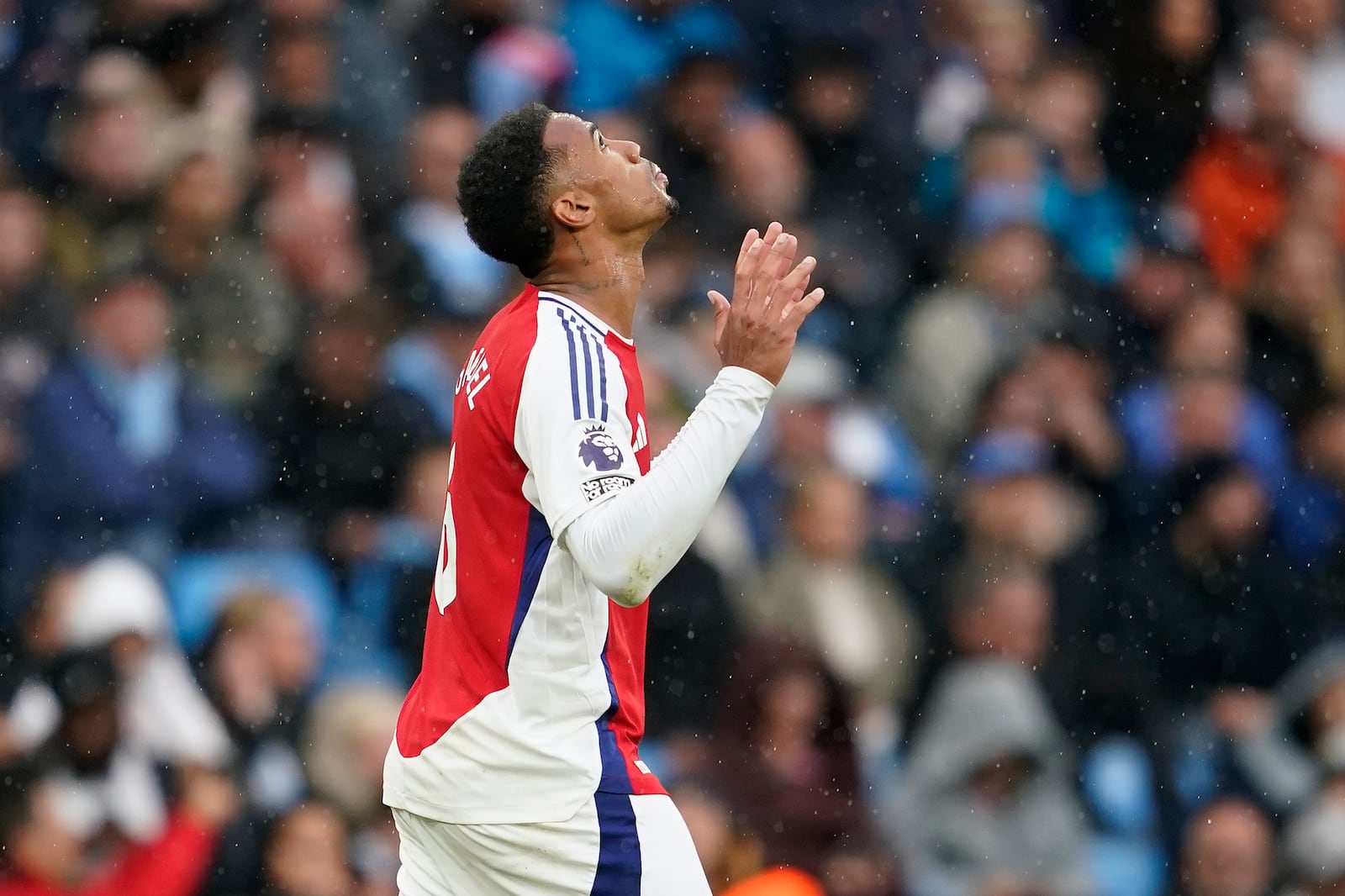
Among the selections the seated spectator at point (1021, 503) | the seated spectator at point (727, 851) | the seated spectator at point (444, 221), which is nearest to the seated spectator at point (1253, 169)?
the seated spectator at point (1021, 503)

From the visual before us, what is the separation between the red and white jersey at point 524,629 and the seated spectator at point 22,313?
11.1ft

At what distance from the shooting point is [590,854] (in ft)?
10.5

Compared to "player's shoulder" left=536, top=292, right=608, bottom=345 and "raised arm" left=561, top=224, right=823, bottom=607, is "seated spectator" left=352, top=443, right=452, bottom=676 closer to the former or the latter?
"player's shoulder" left=536, top=292, right=608, bottom=345

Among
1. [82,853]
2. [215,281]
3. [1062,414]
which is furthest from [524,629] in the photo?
[1062,414]

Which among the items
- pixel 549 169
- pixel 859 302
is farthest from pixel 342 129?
pixel 549 169

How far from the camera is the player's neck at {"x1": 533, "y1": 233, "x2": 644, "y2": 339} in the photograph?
3.42 m

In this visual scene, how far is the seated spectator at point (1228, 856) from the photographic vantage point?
625cm

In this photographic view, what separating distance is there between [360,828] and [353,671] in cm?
52

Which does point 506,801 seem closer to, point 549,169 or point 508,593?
point 508,593

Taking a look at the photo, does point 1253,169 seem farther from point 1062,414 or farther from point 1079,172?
point 1062,414

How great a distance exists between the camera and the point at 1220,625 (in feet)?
22.6

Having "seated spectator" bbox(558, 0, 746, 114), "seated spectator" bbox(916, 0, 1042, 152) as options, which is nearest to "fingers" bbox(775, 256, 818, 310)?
"seated spectator" bbox(558, 0, 746, 114)

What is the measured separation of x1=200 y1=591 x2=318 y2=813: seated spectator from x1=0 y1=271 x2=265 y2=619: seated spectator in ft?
1.28

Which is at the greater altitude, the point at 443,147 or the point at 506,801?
the point at 506,801
